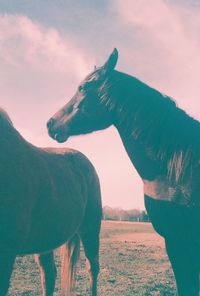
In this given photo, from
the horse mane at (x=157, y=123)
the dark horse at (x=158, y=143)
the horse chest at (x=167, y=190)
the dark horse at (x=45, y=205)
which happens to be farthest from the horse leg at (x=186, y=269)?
the dark horse at (x=45, y=205)

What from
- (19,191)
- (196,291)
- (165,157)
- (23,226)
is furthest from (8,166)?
(196,291)

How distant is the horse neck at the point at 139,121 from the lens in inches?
144

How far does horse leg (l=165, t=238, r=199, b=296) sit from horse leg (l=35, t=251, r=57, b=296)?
2.69 meters

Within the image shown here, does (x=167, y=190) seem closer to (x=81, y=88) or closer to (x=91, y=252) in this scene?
(x=81, y=88)

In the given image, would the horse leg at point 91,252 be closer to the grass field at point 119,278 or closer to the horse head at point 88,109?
the grass field at point 119,278

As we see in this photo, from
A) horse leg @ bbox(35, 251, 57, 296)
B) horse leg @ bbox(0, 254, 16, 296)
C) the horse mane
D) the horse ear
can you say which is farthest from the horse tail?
the horse ear

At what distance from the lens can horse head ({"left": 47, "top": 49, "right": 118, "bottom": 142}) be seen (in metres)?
4.14

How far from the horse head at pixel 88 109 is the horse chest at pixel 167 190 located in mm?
1001

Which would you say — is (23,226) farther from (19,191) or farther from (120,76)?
A: (120,76)

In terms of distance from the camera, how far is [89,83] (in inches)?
169

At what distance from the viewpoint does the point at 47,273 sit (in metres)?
5.43

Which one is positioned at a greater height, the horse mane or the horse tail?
the horse mane

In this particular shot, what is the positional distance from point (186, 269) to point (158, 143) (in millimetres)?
1312

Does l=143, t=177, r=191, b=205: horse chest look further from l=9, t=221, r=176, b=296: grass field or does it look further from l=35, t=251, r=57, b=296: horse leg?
l=9, t=221, r=176, b=296: grass field
